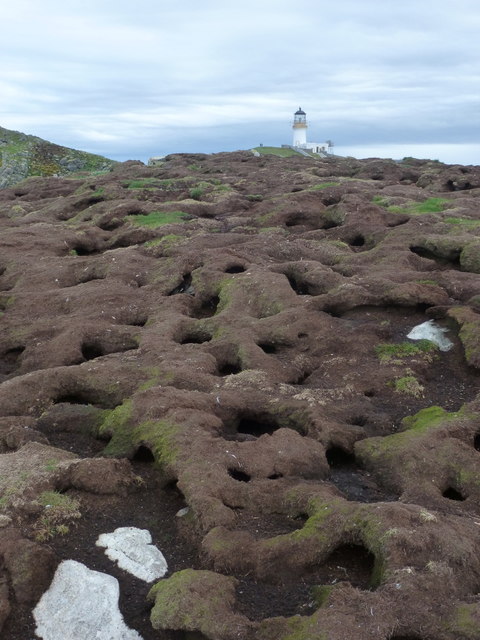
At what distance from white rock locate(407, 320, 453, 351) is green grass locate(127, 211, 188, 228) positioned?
19783 millimetres

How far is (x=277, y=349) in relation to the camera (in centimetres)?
2203

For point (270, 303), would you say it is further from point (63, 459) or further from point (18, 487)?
point (18, 487)

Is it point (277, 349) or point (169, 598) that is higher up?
point (277, 349)

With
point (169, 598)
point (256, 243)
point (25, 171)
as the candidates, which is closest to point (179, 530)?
point (169, 598)

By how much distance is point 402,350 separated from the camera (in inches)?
816

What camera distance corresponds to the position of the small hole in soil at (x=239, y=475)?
14.5 m

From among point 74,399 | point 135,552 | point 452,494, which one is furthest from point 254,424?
point 135,552

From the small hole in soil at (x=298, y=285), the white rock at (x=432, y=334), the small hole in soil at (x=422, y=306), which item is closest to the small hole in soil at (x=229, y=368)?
the white rock at (x=432, y=334)

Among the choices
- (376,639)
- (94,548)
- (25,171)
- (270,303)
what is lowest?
(94,548)

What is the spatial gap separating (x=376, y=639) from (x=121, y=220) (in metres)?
34.6

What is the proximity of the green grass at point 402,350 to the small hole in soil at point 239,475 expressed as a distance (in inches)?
295

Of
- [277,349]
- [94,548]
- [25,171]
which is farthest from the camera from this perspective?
[25,171]

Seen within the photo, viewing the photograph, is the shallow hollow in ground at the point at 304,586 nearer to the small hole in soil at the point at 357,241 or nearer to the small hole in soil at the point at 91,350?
the small hole in soil at the point at 91,350

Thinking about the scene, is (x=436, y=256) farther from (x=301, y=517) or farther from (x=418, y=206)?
(x=301, y=517)
